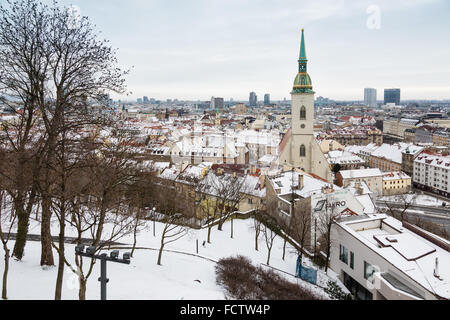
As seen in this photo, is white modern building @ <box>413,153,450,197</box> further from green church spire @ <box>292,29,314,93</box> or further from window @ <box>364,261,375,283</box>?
window @ <box>364,261,375,283</box>

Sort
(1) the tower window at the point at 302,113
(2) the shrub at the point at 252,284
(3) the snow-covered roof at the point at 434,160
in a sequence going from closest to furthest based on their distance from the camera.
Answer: (2) the shrub at the point at 252,284, (1) the tower window at the point at 302,113, (3) the snow-covered roof at the point at 434,160

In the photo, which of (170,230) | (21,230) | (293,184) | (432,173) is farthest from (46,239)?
(432,173)

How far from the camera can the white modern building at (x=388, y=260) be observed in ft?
50.3

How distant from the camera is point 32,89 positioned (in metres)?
13.2

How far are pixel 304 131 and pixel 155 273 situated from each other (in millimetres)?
30942

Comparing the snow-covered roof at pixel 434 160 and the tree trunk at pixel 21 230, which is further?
the snow-covered roof at pixel 434 160

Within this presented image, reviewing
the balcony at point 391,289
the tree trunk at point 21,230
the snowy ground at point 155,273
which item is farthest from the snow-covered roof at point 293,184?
the tree trunk at point 21,230

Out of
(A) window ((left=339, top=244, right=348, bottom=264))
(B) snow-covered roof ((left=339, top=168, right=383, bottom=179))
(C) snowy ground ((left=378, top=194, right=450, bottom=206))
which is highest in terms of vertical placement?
(A) window ((left=339, top=244, right=348, bottom=264))

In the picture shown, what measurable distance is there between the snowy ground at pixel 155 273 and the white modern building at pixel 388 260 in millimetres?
2163

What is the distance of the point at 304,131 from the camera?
4412 centimetres

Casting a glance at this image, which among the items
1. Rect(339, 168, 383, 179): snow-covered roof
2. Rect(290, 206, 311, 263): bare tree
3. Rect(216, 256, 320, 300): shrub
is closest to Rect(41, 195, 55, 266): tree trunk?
Rect(216, 256, 320, 300): shrub

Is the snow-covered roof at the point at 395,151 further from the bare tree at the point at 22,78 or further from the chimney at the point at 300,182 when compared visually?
the bare tree at the point at 22,78

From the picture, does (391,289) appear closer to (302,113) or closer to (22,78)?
(22,78)

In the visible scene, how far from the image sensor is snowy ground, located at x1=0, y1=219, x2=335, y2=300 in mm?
13383
